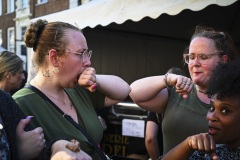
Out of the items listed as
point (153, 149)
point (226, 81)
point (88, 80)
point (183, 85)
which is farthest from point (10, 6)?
point (226, 81)

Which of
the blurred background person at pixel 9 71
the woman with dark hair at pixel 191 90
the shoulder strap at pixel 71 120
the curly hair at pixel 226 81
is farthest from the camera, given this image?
the blurred background person at pixel 9 71

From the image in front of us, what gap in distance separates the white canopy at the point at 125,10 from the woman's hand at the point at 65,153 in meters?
2.30

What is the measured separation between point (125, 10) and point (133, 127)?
145cm

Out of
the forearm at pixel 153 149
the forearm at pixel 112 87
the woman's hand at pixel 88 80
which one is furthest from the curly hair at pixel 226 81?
the forearm at pixel 153 149

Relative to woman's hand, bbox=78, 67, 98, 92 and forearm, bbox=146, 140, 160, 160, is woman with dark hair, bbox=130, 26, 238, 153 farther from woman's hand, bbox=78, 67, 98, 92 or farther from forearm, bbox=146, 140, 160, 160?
forearm, bbox=146, 140, 160, 160

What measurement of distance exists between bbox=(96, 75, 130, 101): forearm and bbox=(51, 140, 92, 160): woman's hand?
0.83m

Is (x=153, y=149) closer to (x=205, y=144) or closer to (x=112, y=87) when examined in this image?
(x=112, y=87)

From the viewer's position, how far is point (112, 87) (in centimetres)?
209

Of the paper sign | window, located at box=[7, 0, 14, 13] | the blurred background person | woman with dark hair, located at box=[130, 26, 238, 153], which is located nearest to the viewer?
woman with dark hair, located at box=[130, 26, 238, 153]

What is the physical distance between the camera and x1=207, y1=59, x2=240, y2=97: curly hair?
1.42 m

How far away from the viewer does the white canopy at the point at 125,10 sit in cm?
323

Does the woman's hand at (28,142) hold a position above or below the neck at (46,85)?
below

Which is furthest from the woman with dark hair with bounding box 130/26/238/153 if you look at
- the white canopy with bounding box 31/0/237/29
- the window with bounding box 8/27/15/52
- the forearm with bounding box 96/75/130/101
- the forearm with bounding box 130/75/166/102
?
the window with bounding box 8/27/15/52

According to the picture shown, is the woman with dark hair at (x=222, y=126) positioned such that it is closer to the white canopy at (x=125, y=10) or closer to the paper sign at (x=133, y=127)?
the white canopy at (x=125, y=10)
